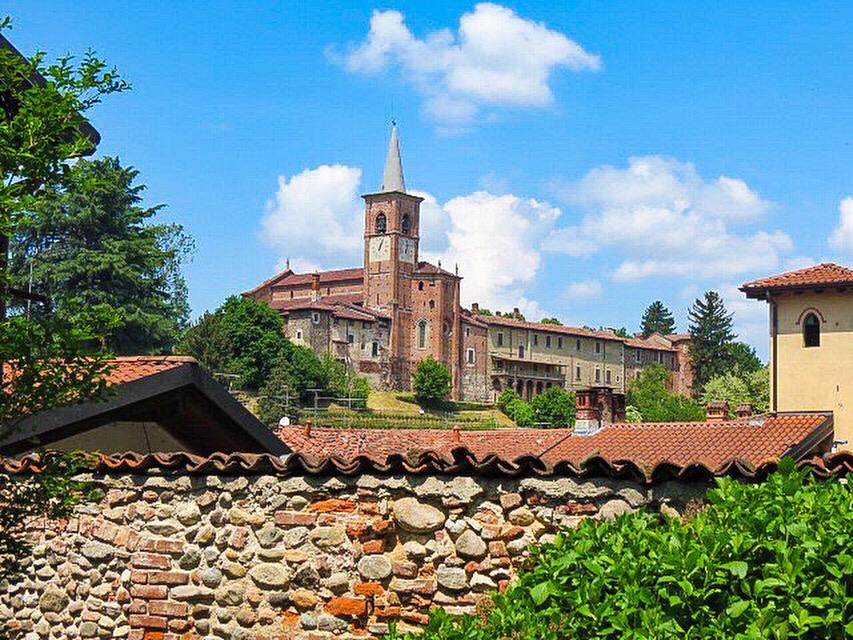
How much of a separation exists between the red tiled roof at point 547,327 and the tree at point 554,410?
1384 cm

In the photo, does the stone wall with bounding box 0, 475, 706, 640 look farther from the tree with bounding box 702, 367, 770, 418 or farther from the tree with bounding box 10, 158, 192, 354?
the tree with bounding box 702, 367, 770, 418

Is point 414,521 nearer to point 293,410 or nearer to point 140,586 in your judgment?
point 140,586

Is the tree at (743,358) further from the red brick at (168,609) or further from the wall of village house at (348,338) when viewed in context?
the red brick at (168,609)

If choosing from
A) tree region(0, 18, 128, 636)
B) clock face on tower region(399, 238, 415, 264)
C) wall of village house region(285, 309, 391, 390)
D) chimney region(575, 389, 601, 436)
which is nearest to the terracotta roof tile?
chimney region(575, 389, 601, 436)

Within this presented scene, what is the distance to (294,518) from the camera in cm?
716

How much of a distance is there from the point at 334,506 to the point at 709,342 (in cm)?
10152

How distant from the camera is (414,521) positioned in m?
6.84

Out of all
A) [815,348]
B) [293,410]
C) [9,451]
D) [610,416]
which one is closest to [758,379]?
[293,410]

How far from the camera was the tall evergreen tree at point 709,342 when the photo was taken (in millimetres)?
103562

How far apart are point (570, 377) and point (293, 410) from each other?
4200 centimetres

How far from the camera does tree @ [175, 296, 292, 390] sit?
8612 centimetres

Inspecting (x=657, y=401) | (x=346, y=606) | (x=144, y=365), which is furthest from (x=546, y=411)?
(x=346, y=606)

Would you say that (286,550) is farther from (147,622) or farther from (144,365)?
(144,365)

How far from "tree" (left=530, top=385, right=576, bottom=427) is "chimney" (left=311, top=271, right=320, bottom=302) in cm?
2532
